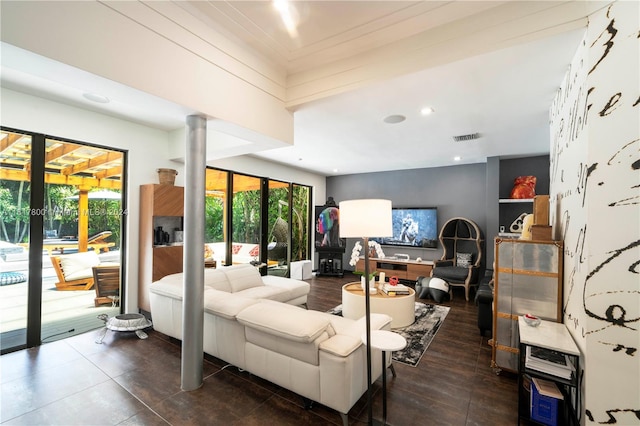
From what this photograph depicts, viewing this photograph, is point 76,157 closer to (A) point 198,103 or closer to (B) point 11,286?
(B) point 11,286

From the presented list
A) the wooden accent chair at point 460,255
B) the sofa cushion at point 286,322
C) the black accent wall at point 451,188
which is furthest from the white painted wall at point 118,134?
the wooden accent chair at point 460,255

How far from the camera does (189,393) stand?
226 centimetres

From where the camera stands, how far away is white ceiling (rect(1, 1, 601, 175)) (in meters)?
1.87

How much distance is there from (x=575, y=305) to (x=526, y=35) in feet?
6.37

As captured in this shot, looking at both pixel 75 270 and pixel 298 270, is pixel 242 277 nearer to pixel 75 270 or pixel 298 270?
pixel 75 270

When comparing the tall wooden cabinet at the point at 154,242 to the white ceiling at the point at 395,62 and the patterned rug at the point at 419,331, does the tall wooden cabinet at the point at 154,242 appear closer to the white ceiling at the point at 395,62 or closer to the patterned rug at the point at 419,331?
the white ceiling at the point at 395,62

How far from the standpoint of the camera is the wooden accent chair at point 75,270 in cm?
336

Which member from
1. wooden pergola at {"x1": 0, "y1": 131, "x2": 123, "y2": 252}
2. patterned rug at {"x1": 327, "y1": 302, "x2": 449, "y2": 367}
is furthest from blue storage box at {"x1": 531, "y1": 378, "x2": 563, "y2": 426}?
wooden pergola at {"x1": 0, "y1": 131, "x2": 123, "y2": 252}

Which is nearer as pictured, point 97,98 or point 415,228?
point 97,98

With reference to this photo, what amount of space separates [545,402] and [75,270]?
511 centimetres

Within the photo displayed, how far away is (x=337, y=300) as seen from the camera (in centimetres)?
496

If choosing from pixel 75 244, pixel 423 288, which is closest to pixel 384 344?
pixel 423 288

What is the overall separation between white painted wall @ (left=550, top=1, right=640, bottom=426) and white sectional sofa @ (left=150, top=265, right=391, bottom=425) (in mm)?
1375

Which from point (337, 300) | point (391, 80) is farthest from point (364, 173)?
point (391, 80)
